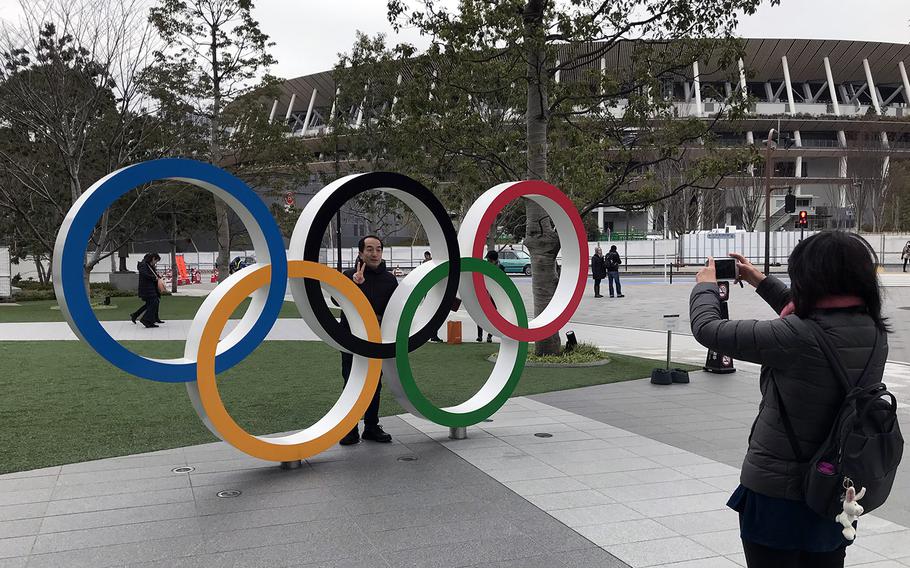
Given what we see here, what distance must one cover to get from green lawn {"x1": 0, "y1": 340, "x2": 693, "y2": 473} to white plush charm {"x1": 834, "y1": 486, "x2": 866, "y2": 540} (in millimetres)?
5773

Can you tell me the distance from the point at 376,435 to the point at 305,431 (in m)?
0.85

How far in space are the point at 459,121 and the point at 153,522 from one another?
29.4ft

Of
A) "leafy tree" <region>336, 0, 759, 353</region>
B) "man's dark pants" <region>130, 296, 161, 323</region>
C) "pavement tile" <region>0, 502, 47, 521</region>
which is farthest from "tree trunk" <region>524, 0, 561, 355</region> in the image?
"man's dark pants" <region>130, 296, 161, 323</region>

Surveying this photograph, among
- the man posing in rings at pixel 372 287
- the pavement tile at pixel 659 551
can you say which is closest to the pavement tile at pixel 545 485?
the pavement tile at pixel 659 551

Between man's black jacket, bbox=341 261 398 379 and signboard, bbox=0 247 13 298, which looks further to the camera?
signboard, bbox=0 247 13 298

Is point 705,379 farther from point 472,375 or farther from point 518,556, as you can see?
point 518,556

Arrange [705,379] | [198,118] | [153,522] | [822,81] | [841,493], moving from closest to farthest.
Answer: [841,493]
[153,522]
[705,379]
[198,118]
[822,81]

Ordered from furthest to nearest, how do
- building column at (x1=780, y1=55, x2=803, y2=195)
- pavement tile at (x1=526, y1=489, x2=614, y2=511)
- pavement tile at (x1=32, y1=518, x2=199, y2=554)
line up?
building column at (x1=780, y1=55, x2=803, y2=195) → pavement tile at (x1=526, y1=489, x2=614, y2=511) → pavement tile at (x1=32, y1=518, x2=199, y2=554)

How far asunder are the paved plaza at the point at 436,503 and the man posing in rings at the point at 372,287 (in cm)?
15

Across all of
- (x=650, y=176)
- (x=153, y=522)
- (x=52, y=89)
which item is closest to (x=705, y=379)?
(x=650, y=176)

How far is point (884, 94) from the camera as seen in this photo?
230 feet

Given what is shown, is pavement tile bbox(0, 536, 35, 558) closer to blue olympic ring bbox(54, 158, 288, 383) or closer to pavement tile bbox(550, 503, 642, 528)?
blue olympic ring bbox(54, 158, 288, 383)

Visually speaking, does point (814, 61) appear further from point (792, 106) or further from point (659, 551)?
point (659, 551)

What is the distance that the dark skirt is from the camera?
2498 mm
